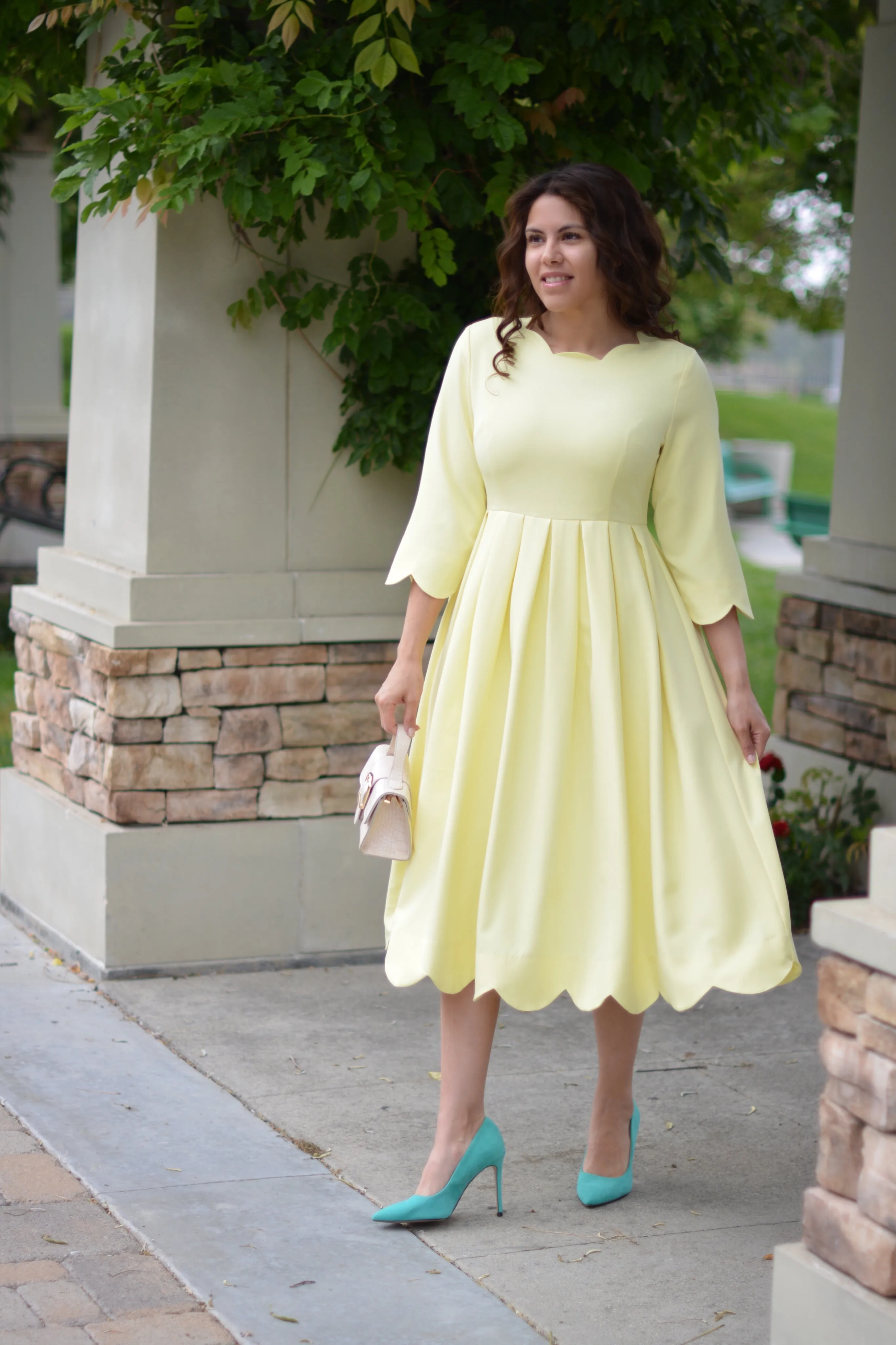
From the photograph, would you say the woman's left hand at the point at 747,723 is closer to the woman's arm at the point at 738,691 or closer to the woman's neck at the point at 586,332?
the woman's arm at the point at 738,691

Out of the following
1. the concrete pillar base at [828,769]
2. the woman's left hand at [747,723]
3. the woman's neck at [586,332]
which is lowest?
the concrete pillar base at [828,769]

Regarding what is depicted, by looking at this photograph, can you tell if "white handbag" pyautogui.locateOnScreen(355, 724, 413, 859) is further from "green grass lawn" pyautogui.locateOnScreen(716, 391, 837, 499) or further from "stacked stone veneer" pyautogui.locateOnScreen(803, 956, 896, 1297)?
"green grass lawn" pyautogui.locateOnScreen(716, 391, 837, 499)

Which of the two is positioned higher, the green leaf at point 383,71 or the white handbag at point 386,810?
the green leaf at point 383,71

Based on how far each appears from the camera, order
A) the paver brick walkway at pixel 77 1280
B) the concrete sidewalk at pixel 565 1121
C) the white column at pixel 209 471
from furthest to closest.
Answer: the white column at pixel 209 471
the concrete sidewalk at pixel 565 1121
the paver brick walkway at pixel 77 1280

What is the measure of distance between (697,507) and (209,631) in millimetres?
1803

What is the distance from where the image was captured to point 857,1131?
7.92 feet

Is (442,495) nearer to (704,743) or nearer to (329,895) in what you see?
(704,743)

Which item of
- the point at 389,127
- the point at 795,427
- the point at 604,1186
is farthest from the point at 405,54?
the point at 795,427

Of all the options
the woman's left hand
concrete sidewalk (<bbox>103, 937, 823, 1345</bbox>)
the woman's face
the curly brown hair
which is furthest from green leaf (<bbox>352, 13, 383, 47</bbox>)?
concrete sidewalk (<bbox>103, 937, 823, 1345</bbox>)

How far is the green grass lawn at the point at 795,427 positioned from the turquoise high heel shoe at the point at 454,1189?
24.0m

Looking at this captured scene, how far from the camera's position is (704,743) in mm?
3119

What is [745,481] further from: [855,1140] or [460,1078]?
[855,1140]

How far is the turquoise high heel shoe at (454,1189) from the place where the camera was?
122 inches

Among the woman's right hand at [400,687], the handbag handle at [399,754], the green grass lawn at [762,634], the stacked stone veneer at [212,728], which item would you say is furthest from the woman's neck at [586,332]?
the green grass lawn at [762,634]
